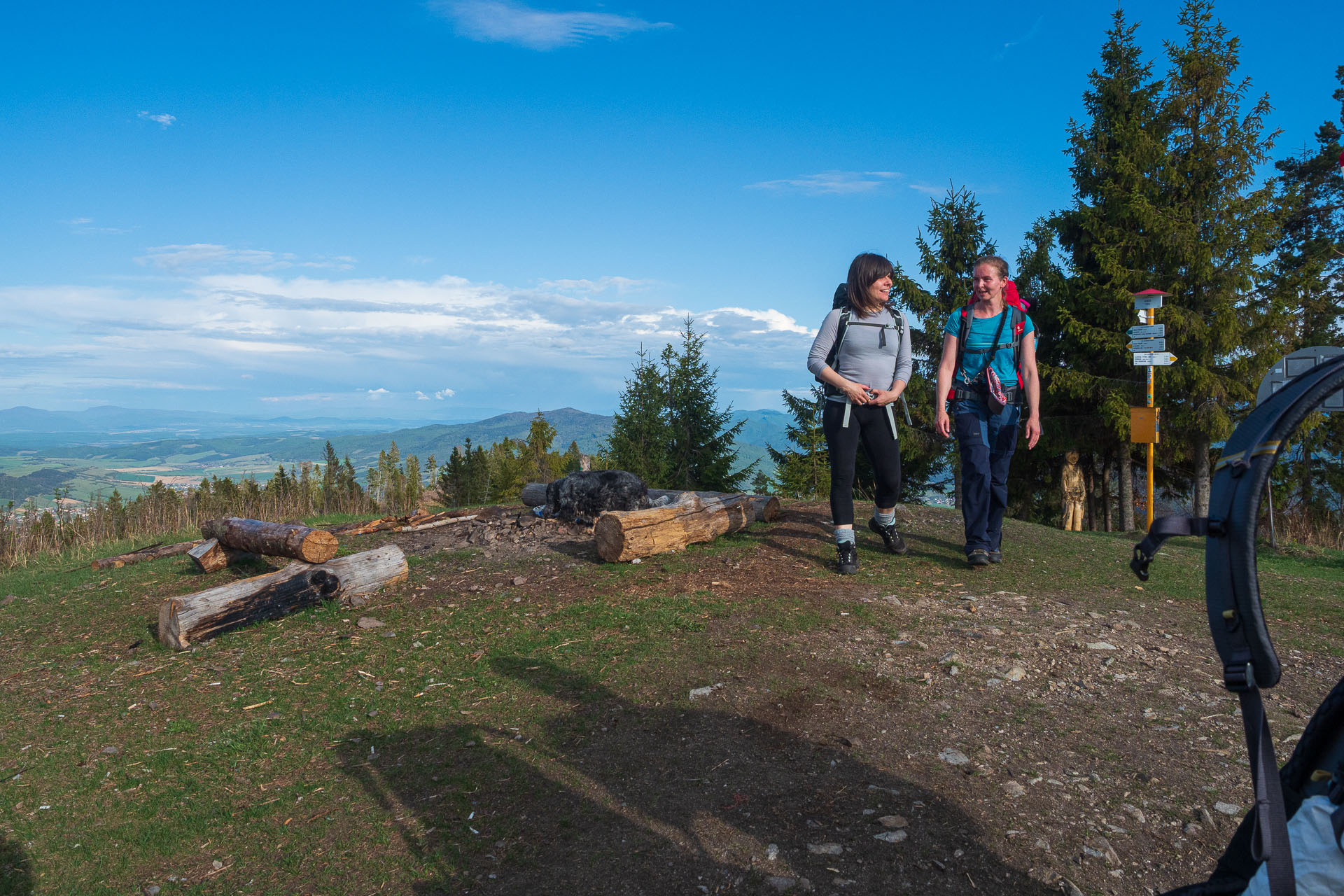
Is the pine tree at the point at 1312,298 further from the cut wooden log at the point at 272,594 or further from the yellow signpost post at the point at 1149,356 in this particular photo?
the cut wooden log at the point at 272,594

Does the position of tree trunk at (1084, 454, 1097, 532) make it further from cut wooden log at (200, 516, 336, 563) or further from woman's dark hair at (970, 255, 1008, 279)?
cut wooden log at (200, 516, 336, 563)

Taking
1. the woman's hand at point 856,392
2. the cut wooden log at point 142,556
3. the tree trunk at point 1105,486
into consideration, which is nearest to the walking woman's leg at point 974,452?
the woman's hand at point 856,392

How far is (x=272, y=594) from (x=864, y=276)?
17.7ft

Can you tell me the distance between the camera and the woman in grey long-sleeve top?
6164 mm

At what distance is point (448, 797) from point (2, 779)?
95.0 inches

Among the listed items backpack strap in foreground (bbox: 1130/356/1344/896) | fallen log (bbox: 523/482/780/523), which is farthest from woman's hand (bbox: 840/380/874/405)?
backpack strap in foreground (bbox: 1130/356/1344/896)

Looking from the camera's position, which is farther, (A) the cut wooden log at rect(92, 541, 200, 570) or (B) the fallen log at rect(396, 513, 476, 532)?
(B) the fallen log at rect(396, 513, 476, 532)

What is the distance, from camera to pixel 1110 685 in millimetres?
4219

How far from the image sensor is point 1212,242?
18.0m

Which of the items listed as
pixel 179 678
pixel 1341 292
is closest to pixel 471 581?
pixel 179 678

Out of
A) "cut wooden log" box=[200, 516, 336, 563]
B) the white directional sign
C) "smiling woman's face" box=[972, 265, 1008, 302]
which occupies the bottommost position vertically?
"cut wooden log" box=[200, 516, 336, 563]

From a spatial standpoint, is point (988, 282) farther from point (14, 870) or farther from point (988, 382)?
point (14, 870)

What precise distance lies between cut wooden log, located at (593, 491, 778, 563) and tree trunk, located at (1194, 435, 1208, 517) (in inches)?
628

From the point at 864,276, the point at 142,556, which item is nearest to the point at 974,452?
the point at 864,276
